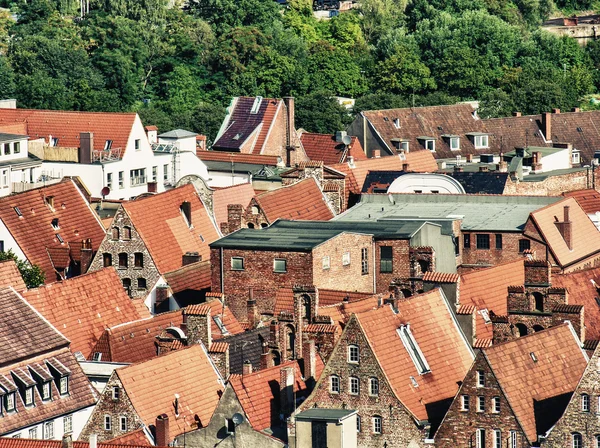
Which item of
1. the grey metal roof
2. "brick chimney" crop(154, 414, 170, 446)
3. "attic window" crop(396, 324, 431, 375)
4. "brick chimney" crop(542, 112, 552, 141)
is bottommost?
"brick chimney" crop(154, 414, 170, 446)

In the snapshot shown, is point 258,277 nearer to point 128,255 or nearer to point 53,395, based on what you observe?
point 128,255

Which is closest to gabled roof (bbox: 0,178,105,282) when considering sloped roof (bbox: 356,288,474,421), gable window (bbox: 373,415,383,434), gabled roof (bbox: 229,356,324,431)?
sloped roof (bbox: 356,288,474,421)

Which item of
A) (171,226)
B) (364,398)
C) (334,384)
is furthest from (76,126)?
→ (364,398)

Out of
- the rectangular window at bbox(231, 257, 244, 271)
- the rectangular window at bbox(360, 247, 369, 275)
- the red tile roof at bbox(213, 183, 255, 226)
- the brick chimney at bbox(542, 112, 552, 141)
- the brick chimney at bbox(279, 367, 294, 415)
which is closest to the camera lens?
the brick chimney at bbox(279, 367, 294, 415)

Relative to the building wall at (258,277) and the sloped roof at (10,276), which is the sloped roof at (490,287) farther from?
the sloped roof at (10,276)

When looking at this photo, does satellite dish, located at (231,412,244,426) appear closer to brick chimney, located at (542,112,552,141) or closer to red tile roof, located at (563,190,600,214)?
red tile roof, located at (563,190,600,214)

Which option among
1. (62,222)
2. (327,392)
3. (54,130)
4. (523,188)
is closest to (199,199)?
(62,222)
